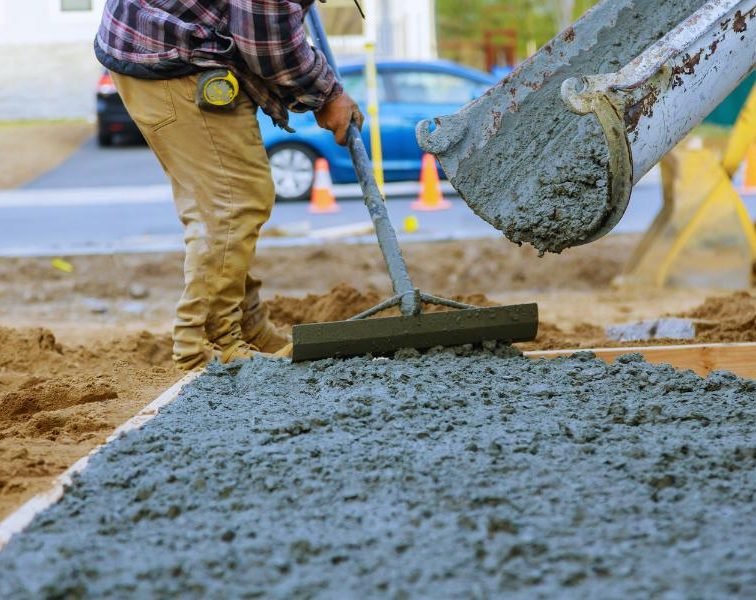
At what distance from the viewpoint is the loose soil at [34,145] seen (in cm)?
1736

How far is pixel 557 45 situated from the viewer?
432cm

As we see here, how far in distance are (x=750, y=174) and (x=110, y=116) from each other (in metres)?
11.9

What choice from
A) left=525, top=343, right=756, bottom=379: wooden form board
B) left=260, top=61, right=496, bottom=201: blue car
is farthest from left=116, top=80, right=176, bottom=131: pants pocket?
left=260, top=61, right=496, bottom=201: blue car

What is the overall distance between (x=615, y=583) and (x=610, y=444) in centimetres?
81

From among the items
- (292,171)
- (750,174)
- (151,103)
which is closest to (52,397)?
(151,103)

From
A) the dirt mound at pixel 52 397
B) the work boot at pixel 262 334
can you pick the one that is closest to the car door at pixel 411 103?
the work boot at pixel 262 334

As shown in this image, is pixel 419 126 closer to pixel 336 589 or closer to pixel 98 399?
pixel 98 399

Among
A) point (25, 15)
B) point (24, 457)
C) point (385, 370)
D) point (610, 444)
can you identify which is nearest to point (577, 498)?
point (610, 444)

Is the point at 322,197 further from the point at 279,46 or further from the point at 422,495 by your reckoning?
the point at 422,495

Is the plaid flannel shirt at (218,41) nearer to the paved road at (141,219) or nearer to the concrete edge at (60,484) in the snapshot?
the concrete edge at (60,484)

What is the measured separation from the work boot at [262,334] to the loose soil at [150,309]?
0.42 meters

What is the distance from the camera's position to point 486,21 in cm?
3284

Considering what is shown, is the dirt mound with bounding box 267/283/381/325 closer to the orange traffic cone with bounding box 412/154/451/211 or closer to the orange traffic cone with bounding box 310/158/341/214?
the orange traffic cone with bounding box 310/158/341/214

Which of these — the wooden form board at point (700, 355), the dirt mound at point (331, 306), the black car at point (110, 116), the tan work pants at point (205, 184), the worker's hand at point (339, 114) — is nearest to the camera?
the wooden form board at point (700, 355)
